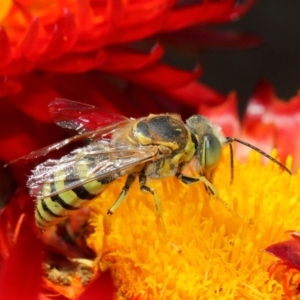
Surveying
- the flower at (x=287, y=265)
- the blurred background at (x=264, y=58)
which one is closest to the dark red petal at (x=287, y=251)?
the flower at (x=287, y=265)

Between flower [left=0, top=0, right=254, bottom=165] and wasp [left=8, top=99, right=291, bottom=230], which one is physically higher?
flower [left=0, top=0, right=254, bottom=165]

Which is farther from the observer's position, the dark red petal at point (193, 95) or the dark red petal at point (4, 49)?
the dark red petal at point (193, 95)

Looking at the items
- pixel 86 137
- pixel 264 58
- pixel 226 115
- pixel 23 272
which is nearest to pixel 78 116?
pixel 86 137

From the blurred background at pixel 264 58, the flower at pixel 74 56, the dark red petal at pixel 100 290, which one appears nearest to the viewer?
the dark red petal at pixel 100 290

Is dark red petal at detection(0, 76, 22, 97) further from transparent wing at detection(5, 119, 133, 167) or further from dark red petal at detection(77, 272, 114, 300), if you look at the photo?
dark red petal at detection(77, 272, 114, 300)

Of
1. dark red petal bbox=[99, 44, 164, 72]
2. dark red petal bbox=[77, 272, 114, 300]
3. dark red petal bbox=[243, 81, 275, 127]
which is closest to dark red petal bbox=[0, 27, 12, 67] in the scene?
dark red petal bbox=[99, 44, 164, 72]

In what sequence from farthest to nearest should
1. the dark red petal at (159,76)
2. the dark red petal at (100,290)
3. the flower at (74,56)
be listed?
the dark red petal at (159,76) < the flower at (74,56) < the dark red petal at (100,290)

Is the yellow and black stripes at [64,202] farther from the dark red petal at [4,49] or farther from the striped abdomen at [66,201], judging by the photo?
the dark red petal at [4,49]

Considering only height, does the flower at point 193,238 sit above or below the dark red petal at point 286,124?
below

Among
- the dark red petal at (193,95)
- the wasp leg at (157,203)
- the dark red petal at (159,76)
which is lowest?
the wasp leg at (157,203)
